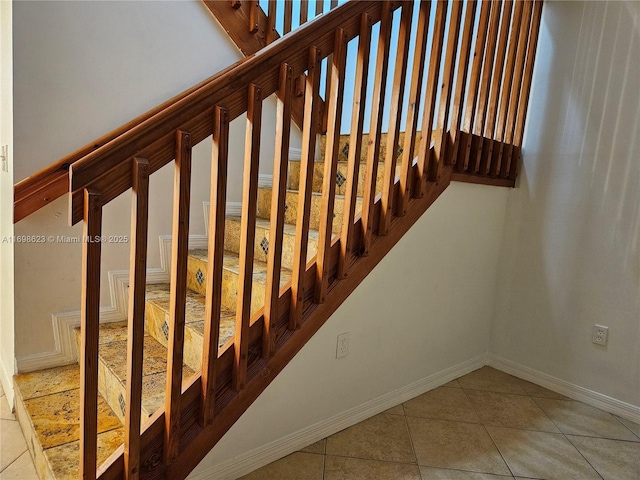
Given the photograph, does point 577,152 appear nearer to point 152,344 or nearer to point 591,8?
point 591,8

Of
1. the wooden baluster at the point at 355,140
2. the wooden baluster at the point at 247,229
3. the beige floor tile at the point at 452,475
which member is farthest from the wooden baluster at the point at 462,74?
the beige floor tile at the point at 452,475

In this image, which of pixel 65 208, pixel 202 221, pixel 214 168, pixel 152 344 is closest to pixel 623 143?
pixel 214 168

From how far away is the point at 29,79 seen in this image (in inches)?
65.1

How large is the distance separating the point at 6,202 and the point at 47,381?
774 millimetres

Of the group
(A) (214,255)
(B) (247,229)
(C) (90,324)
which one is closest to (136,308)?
(C) (90,324)

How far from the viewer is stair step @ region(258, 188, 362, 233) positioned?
77.9 inches

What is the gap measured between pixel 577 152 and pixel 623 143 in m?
0.20

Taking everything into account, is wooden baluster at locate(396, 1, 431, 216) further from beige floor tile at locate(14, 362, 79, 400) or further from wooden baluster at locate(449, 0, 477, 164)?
beige floor tile at locate(14, 362, 79, 400)

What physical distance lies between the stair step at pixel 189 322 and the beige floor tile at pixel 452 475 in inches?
34.0

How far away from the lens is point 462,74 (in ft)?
6.15

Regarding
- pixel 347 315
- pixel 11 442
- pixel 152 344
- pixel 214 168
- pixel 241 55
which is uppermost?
pixel 241 55

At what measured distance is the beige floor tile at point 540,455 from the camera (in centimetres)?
152

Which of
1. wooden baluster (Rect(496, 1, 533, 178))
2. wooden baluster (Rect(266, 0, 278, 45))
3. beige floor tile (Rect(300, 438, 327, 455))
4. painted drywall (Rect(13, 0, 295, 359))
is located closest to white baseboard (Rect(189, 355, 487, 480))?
beige floor tile (Rect(300, 438, 327, 455))

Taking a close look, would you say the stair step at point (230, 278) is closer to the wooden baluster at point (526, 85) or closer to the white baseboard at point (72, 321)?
the white baseboard at point (72, 321)
